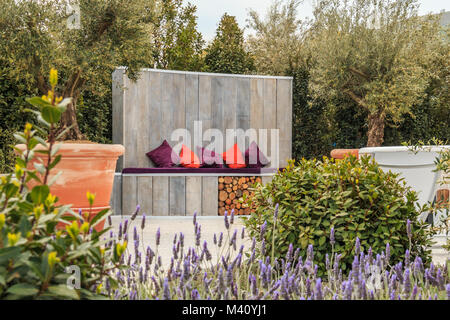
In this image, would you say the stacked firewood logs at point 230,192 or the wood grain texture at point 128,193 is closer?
the wood grain texture at point 128,193

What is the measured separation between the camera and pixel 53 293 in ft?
2.94

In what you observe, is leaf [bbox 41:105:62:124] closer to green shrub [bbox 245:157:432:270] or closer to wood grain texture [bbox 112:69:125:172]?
green shrub [bbox 245:157:432:270]

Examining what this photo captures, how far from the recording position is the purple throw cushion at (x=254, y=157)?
286 inches

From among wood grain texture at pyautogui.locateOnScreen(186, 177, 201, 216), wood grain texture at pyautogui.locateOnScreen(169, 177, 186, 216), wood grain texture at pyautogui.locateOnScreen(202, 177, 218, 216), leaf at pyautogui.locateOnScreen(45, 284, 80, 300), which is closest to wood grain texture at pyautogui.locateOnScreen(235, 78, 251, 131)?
wood grain texture at pyautogui.locateOnScreen(202, 177, 218, 216)

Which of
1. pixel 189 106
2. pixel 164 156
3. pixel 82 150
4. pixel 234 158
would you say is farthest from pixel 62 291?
pixel 189 106

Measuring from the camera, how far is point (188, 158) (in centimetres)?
682

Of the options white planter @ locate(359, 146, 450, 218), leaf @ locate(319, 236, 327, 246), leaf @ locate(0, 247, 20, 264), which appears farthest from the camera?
white planter @ locate(359, 146, 450, 218)

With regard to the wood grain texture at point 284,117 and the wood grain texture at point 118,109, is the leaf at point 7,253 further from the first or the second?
the wood grain texture at point 284,117

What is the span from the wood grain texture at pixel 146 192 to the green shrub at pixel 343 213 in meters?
3.87

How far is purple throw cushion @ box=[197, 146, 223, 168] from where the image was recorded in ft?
23.2

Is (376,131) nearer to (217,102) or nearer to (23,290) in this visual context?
(217,102)

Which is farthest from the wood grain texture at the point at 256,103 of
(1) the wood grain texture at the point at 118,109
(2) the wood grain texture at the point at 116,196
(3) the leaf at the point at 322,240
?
(3) the leaf at the point at 322,240

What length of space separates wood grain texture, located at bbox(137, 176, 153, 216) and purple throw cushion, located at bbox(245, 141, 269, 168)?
1.84 m
